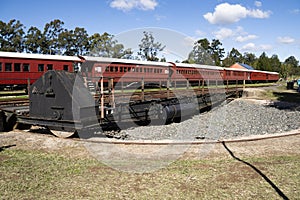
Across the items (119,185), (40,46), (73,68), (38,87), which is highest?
(40,46)

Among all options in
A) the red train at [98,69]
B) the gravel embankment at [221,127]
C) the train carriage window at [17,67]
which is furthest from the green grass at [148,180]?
the train carriage window at [17,67]

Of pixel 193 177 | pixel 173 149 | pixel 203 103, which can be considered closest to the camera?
pixel 193 177

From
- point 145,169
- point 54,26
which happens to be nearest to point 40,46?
point 54,26

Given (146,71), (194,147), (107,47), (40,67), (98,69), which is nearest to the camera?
(194,147)

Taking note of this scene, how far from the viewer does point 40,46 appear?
61.1 meters

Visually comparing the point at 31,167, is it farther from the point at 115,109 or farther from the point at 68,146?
the point at 115,109

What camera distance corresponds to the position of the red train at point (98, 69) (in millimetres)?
18969

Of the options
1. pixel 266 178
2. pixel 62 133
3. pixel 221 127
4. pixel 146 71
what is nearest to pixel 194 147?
pixel 266 178

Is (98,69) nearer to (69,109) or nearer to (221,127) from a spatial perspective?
(221,127)

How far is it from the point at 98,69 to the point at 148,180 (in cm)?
1983

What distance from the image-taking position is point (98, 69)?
2341cm

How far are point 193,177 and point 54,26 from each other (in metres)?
66.2

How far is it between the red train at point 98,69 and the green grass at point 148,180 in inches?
184

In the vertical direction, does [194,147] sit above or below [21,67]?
below
